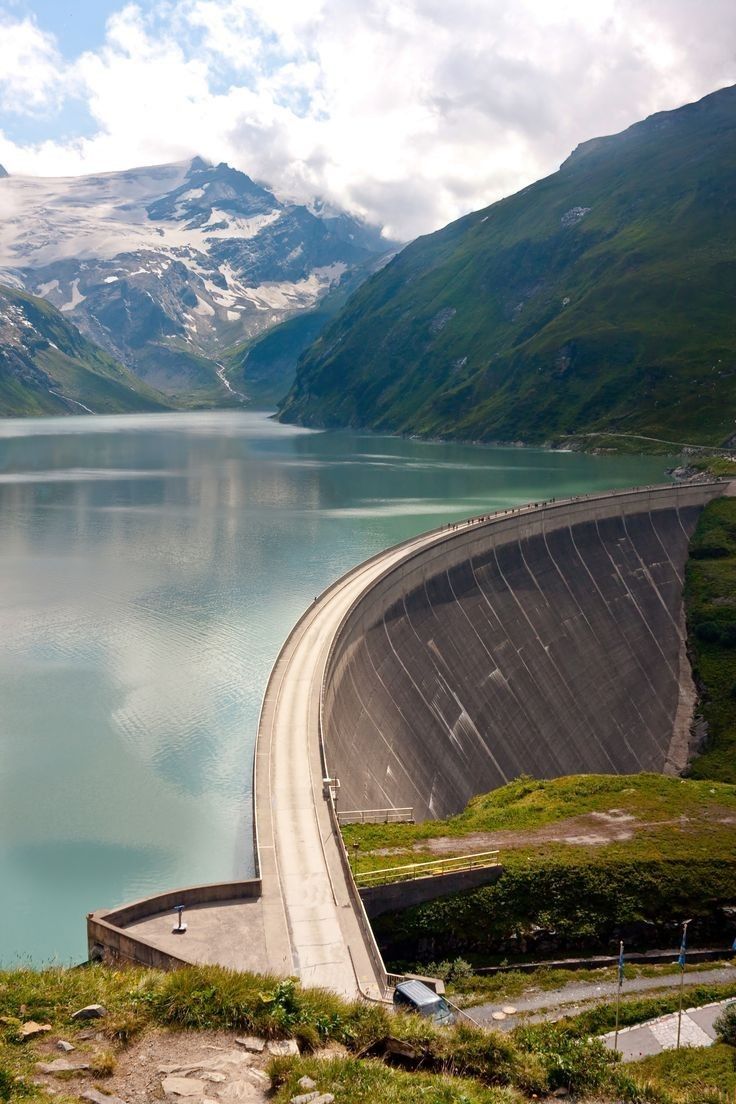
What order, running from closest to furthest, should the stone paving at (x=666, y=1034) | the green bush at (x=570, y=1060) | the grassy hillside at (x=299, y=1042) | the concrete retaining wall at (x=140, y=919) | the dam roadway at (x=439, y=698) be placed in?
1. the grassy hillside at (x=299, y=1042)
2. the green bush at (x=570, y=1060)
3. the concrete retaining wall at (x=140, y=919)
4. the stone paving at (x=666, y=1034)
5. the dam roadway at (x=439, y=698)

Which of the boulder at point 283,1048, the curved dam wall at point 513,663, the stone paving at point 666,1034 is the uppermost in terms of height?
A: the curved dam wall at point 513,663

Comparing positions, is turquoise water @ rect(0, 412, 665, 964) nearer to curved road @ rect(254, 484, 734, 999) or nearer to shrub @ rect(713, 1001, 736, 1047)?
curved road @ rect(254, 484, 734, 999)

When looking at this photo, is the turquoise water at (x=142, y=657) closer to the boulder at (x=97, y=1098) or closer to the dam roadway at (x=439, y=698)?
the dam roadway at (x=439, y=698)

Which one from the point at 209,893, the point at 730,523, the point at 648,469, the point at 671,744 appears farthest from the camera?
the point at 648,469

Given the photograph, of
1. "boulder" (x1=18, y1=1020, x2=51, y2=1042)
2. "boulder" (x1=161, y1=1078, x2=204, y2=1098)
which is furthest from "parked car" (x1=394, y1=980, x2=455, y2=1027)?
"boulder" (x1=18, y1=1020, x2=51, y2=1042)

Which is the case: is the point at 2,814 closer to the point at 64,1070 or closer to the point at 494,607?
the point at 64,1070

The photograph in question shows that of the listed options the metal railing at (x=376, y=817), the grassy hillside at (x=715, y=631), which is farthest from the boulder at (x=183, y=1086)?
the grassy hillside at (x=715, y=631)

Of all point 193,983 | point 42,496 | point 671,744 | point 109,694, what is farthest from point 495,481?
point 193,983
